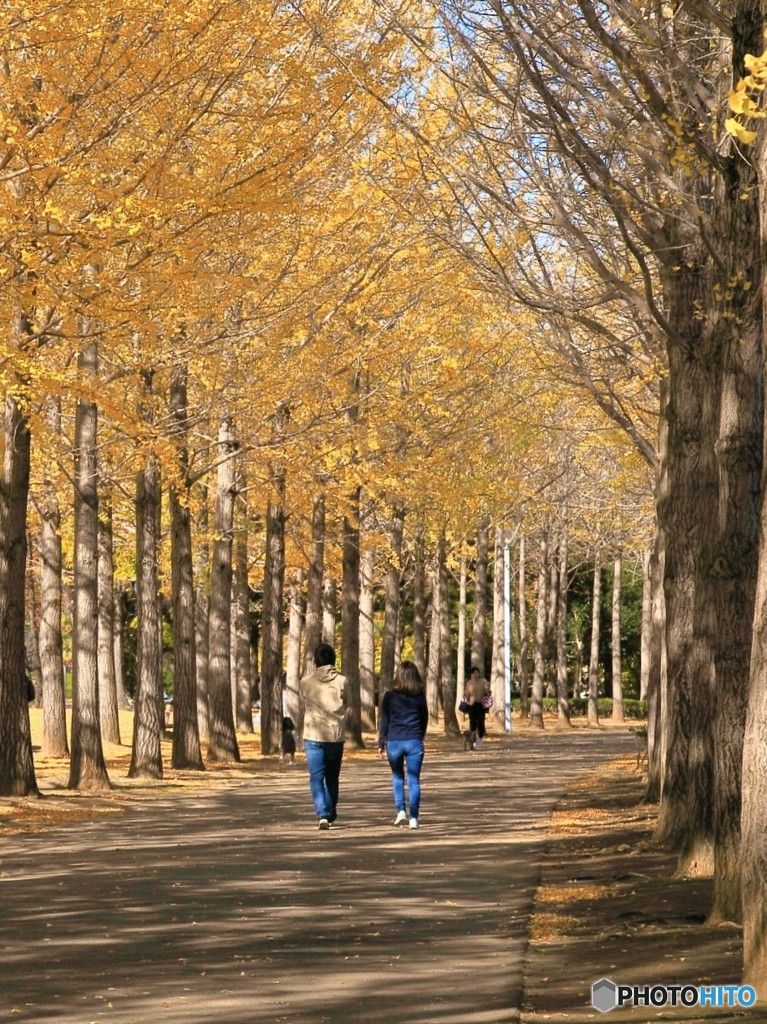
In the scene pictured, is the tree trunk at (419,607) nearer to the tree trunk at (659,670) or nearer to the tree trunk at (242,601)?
the tree trunk at (242,601)

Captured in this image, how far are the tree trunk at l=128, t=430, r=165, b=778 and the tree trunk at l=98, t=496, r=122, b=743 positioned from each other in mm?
5569

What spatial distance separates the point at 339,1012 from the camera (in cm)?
738

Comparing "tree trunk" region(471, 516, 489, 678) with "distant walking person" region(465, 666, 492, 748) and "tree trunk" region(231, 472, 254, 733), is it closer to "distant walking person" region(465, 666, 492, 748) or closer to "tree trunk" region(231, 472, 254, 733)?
"distant walking person" region(465, 666, 492, 748)

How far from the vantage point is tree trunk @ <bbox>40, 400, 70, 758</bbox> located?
98.2ft

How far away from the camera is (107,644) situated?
104 ft

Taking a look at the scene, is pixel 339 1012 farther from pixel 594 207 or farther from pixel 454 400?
pixel 454 400

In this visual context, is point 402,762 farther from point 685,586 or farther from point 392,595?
point 392,595

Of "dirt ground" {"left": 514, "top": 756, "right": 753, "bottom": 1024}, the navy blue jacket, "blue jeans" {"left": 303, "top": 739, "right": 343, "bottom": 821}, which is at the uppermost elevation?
the navy blue jacket

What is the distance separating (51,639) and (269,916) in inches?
791

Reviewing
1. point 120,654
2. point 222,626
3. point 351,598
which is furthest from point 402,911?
point 120,654

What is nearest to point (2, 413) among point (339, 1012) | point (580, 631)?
point (339, 1012)

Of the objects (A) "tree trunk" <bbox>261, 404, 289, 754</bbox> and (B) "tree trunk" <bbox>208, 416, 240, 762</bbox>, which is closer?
(B) "tree trunk" <bbox>208, 416, 240, 762</bbox>
